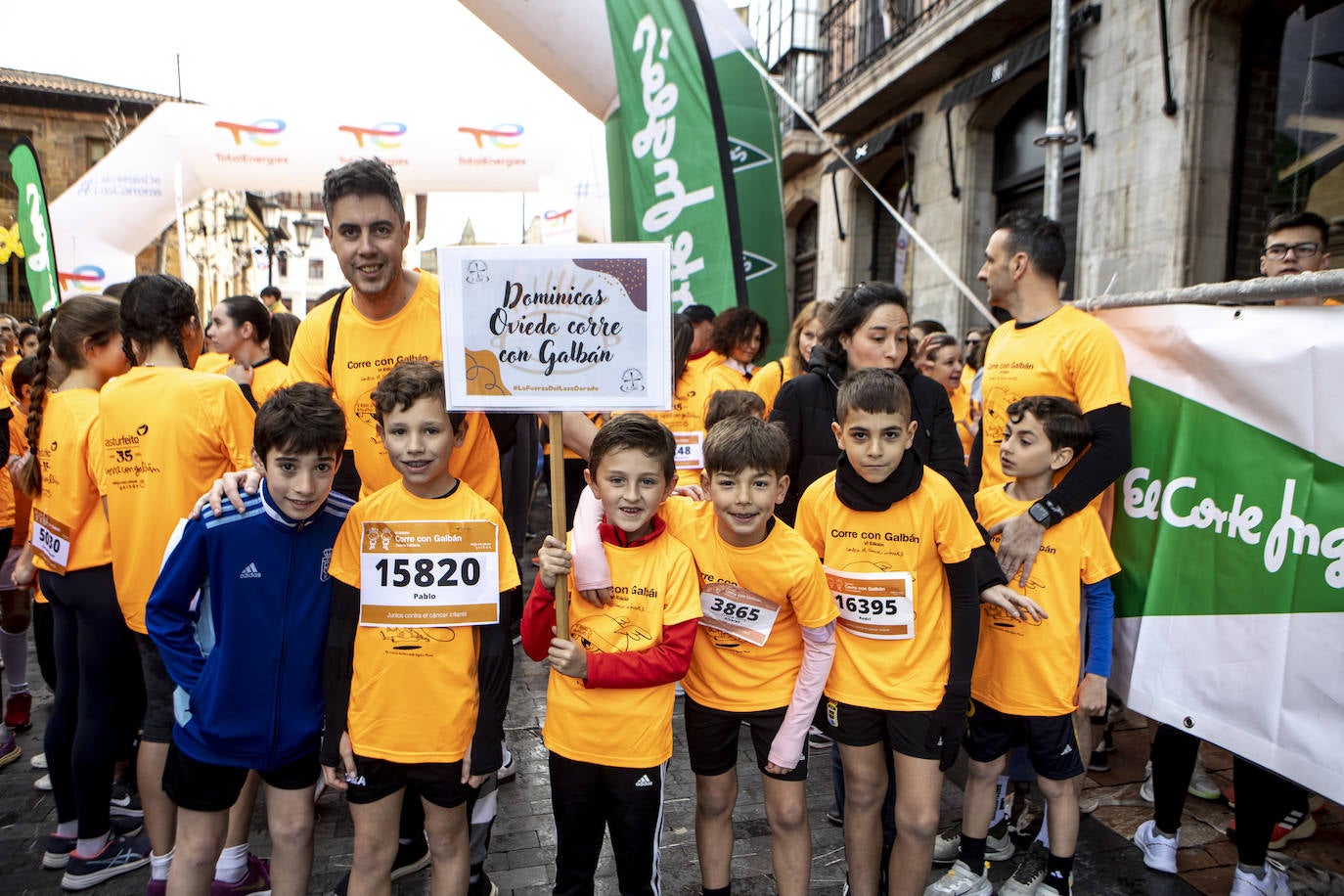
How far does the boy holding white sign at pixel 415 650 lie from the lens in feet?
7.73

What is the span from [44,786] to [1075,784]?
4256 mm

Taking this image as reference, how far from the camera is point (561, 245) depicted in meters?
2.21

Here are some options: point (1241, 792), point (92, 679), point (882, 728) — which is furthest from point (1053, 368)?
point (92, 679)

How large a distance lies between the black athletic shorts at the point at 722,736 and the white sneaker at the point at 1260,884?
5.22 feet

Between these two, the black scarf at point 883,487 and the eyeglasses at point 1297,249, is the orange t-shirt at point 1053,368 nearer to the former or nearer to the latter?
the black scarf at point 883,487

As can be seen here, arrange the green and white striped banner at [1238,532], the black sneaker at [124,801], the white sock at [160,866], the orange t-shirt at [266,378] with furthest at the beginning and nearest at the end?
the orange t-shirt at [266,378]
the black sneaker at [124,801]
the white sock at [160,866]
the green and white striped banner at [1238,532]

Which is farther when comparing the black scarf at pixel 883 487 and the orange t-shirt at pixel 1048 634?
the orange t-shirt at pixel 1048 634

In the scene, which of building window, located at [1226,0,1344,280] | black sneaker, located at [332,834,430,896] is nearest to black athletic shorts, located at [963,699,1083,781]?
black sneaker, located at [332,834,430,896]

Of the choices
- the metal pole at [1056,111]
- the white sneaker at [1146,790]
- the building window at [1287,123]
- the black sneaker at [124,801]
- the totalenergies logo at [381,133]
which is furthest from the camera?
the totalenergies logo at [381,133]

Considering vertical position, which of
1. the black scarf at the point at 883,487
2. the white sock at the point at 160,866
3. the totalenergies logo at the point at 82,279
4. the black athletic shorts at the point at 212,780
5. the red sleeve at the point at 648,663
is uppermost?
the totalenergies logo at the point at 82,279

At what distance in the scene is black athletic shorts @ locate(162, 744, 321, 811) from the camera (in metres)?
2.38

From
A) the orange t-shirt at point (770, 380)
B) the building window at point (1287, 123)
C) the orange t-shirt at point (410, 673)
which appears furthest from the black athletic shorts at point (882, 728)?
the building window at point (1287, 123)

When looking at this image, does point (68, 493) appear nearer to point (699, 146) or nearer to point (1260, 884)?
point (699, 146)

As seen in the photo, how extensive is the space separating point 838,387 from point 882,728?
128 centimetres
